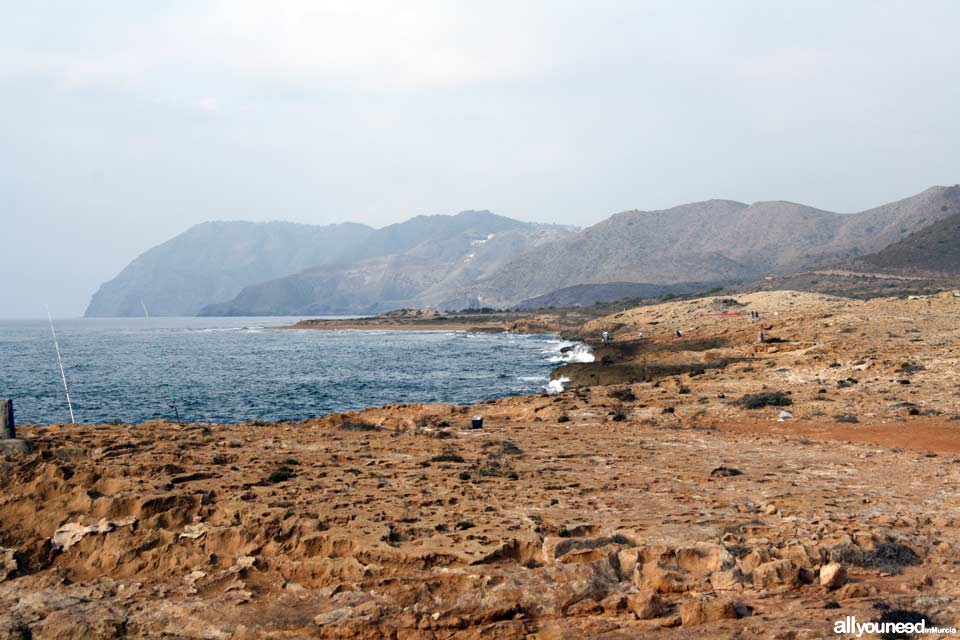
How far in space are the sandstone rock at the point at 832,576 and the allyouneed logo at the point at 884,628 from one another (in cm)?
132

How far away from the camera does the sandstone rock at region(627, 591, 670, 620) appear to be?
8.73 meters

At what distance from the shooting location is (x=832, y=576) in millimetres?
9453

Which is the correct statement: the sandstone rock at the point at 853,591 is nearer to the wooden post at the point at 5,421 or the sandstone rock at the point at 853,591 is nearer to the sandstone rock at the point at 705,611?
the sandstone rock at the point at 705,611

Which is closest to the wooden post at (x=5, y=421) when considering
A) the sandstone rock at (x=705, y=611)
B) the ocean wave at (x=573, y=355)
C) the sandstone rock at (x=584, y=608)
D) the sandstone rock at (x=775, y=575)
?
the sandstone rock at (x=584, y=608)

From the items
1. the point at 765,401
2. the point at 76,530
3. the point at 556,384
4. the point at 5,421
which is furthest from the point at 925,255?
the point at 76,530

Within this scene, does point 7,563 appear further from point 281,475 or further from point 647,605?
point 647,605

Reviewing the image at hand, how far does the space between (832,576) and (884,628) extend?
149 centimetres

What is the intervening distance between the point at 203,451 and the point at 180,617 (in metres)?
8.40

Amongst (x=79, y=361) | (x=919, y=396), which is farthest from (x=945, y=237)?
(x=79, y=361)

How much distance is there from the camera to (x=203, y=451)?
1714cm

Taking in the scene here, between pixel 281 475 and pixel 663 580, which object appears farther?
pixel 281 475

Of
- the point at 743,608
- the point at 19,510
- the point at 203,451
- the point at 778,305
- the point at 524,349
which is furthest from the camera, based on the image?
the point at 524,349

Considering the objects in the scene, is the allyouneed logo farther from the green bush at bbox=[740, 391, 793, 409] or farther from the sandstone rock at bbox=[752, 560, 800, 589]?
the green bush at bbox=[740, 391, 793, 409]

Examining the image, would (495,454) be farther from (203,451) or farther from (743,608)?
(743,608)
